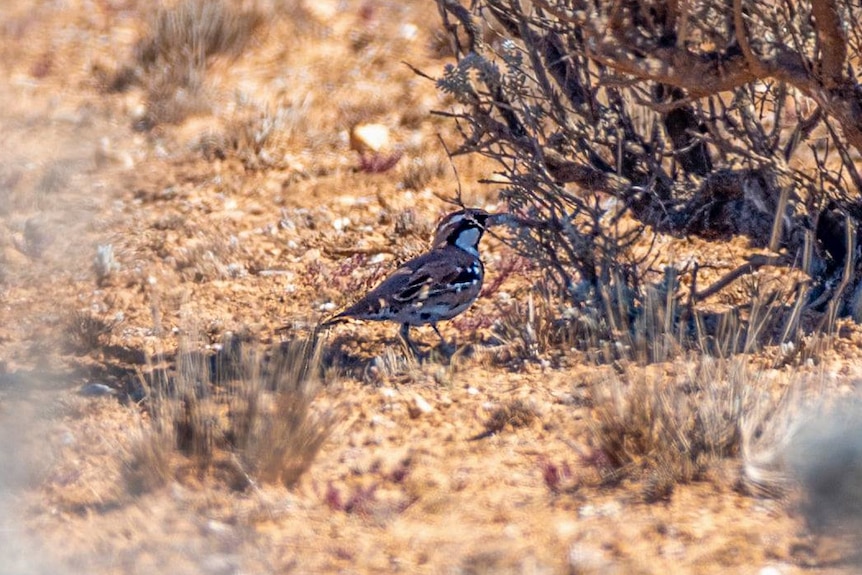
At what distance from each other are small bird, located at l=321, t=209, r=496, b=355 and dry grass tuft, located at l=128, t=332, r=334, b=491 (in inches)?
45.4

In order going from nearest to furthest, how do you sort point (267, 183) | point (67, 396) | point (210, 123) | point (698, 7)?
point (698, 7) < point (67, 396) < point (267, 183) < point (210, 123)

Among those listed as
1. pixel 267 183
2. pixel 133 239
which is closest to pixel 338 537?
pixel 133 239

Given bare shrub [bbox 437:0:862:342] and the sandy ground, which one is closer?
the sandy ground

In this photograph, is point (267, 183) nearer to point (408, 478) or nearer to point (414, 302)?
point (414, 302)

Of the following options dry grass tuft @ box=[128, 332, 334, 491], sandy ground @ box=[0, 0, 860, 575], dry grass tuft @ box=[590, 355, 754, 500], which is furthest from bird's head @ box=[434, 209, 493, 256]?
dry grass tuft @ box=[590, 355, 754, 500]

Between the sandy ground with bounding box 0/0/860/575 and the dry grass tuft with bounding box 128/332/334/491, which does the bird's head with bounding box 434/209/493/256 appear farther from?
the dry grass tuft with bounding box 128/332/334/491

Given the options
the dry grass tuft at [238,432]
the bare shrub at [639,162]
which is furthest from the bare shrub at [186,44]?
the dry grass tuft at [238,432]

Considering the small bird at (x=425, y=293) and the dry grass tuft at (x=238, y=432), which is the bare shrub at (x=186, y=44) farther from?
the dry grass tuft at (x=238, y=432)

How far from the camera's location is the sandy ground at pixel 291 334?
4.75 metres

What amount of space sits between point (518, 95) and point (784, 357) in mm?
1895

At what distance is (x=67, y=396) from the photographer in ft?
21.0

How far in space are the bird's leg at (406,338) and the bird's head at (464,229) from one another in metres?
0.64

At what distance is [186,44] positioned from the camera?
11445 mm

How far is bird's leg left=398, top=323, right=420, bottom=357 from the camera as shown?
6.85 m
